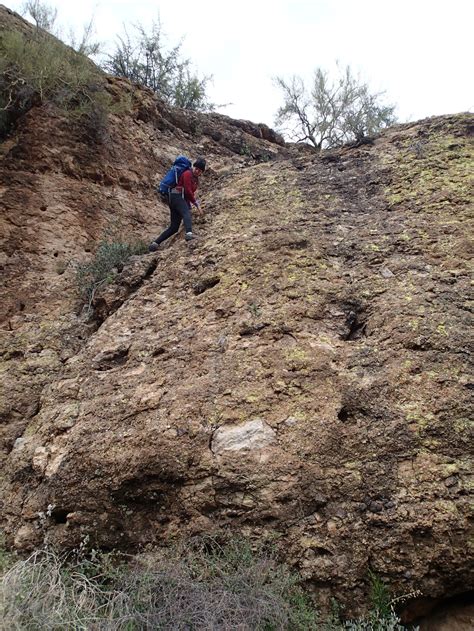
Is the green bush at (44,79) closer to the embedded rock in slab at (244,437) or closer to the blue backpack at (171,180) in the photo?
the blue backpack at (171,180)

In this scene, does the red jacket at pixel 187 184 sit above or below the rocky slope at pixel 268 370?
above

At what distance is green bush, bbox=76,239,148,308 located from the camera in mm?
6141

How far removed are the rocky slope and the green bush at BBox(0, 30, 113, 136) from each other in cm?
42

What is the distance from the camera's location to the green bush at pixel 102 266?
614 cm

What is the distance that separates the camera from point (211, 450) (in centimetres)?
380

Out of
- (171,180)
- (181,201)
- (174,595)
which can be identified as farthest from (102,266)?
(174,595)

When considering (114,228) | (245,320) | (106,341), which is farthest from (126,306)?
(114,228)

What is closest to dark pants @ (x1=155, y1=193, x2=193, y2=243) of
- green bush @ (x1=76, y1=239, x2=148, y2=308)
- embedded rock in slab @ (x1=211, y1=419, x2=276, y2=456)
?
green bush @ (x1=76, y1=239, x2=148, y2=308)

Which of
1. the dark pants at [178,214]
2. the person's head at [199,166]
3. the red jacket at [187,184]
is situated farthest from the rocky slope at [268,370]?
the person's head at [199,166]

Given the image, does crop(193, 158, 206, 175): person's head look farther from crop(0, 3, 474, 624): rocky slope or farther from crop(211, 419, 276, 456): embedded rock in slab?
crop(211, 419, 276, 456): embedded rock in slab

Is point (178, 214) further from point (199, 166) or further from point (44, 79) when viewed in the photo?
point (44, 79)

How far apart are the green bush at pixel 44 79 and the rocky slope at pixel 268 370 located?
1.38 feet

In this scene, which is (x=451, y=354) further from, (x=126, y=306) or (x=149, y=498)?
(x=126, y=306)

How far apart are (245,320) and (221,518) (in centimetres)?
187
